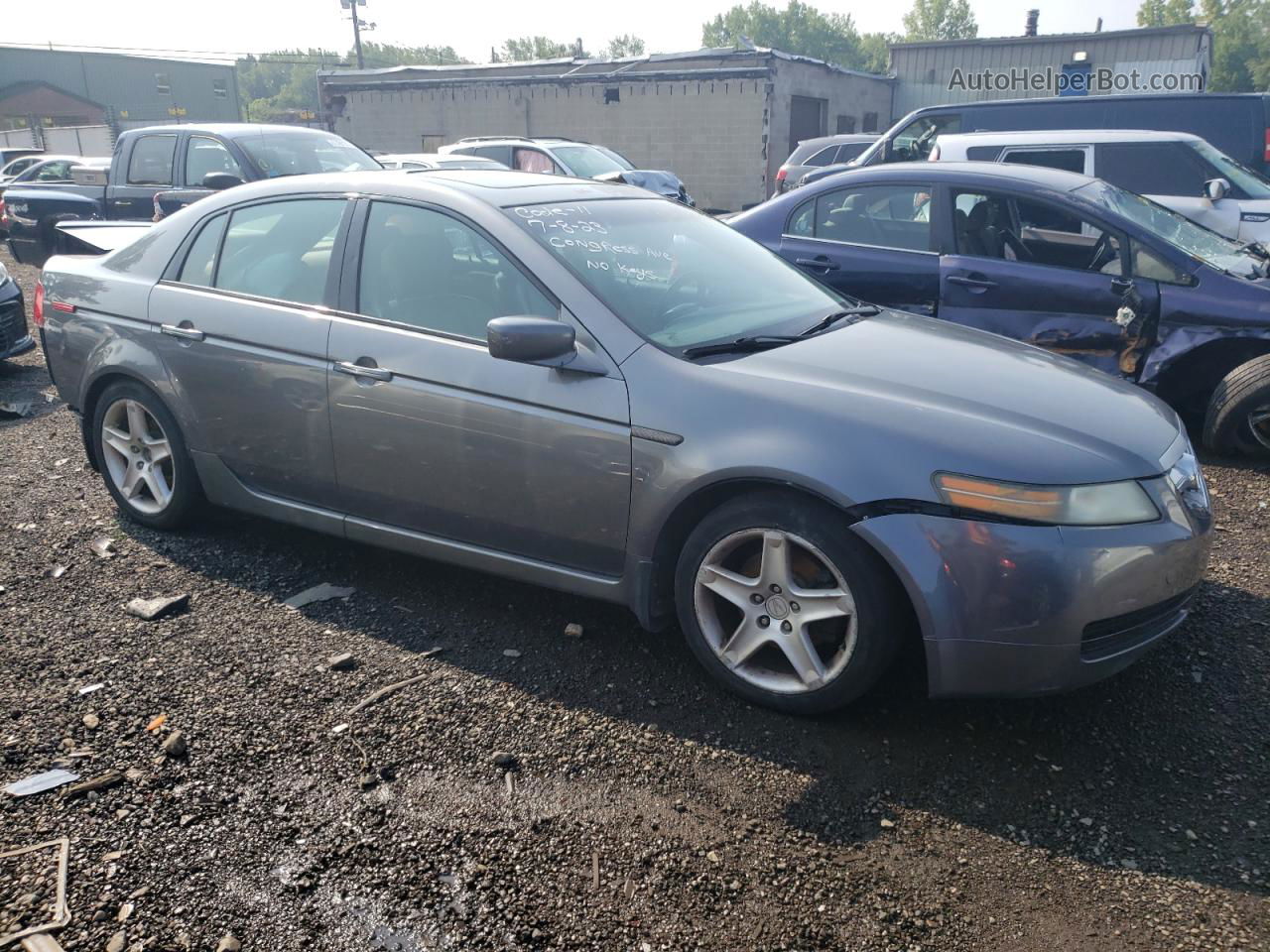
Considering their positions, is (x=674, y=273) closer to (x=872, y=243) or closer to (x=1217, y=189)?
(x=872, y=243)

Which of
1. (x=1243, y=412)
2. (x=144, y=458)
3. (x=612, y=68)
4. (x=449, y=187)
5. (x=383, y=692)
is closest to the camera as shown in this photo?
(x=383, y=692)

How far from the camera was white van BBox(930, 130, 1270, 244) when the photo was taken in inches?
336

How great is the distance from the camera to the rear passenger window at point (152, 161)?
1068cm

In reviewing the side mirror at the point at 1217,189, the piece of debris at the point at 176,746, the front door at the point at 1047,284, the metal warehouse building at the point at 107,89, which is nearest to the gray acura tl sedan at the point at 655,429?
the piece of debris at the point at 176,746

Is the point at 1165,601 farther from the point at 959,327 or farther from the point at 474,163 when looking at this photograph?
the point at 474,163

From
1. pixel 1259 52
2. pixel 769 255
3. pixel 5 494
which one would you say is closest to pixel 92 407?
pixel 5 494

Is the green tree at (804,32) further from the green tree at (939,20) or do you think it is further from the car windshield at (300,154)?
the car windshield at (300,154)

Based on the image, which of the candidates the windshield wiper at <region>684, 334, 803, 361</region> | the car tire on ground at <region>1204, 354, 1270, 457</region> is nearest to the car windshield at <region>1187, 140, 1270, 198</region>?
the car tire on ground at <region>1204, 354, 1270, 457</region>

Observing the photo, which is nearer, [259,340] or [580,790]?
[580,790]

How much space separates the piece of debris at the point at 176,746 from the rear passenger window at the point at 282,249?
5.70 ft

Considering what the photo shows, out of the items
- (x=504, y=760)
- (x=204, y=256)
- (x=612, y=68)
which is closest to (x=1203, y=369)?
(x=504, y=760)

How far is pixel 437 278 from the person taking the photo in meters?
3.79

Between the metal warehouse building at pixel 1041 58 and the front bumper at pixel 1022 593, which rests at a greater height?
the metal warehouse building at pixel 1041 58

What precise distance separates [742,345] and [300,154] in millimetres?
8312
